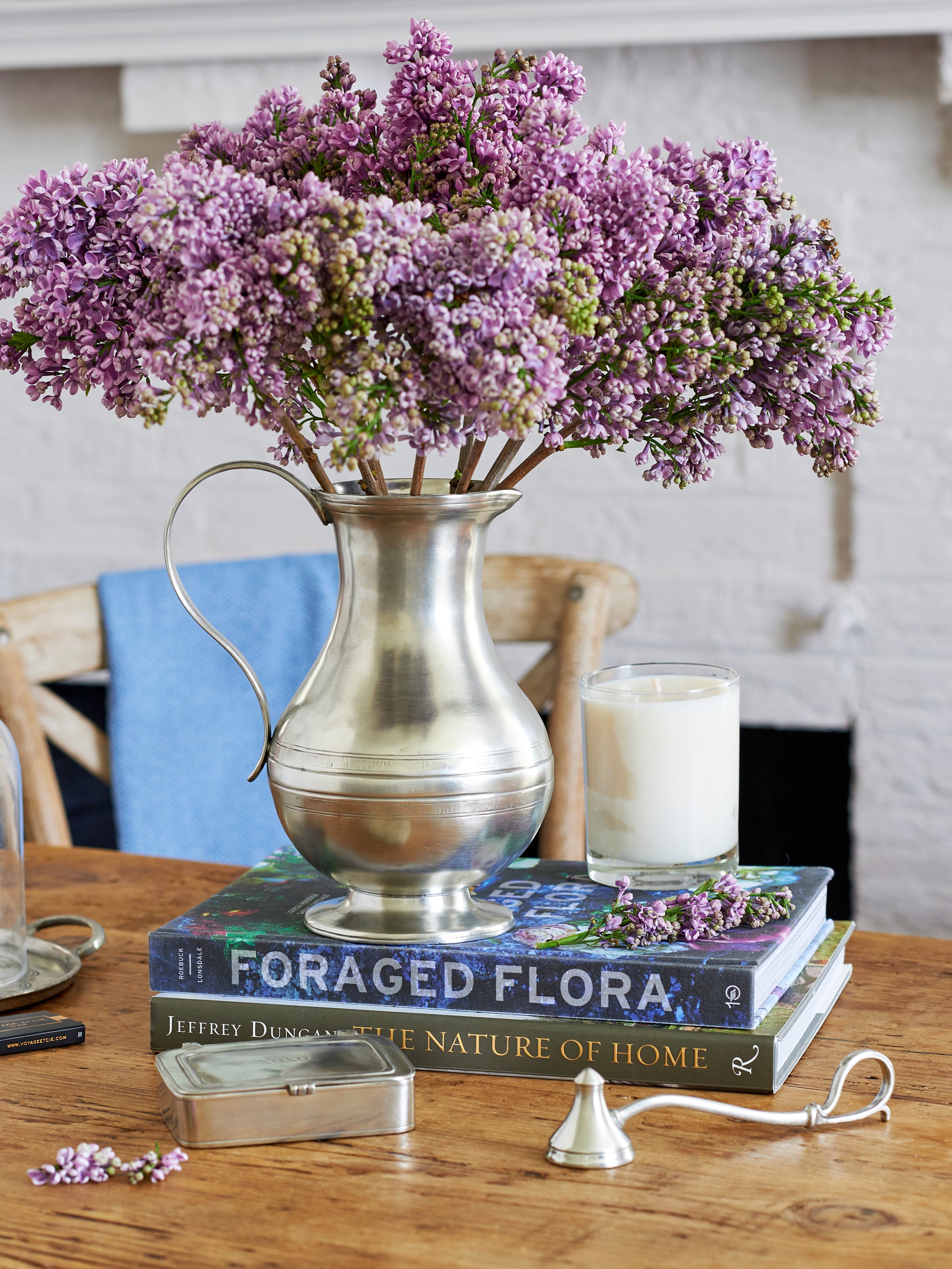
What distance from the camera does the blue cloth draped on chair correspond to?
1.37 m

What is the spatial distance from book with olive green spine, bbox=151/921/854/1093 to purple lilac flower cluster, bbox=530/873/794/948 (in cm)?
4

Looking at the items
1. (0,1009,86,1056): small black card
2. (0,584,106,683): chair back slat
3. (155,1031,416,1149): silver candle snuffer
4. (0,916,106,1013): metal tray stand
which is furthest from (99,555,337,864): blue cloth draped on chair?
(155,1031,416,1149): silver candle snuffer

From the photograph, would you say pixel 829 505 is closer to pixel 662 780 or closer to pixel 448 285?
pixel 662 780

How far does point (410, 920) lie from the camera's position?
70 centimetres

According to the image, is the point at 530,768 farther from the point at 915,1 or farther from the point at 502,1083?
the point at 915,1

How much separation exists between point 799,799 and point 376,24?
3.72ft

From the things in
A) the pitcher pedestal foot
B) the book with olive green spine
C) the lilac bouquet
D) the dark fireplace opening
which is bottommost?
the dark fireplace opening

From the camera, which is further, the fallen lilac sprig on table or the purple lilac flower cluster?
the purple lilac flower cluster

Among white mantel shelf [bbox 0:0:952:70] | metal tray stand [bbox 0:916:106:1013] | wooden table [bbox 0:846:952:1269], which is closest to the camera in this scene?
wooden table [bbox 0:846:952:1269]

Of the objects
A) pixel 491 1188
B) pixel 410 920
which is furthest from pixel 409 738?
pixel 491 1188

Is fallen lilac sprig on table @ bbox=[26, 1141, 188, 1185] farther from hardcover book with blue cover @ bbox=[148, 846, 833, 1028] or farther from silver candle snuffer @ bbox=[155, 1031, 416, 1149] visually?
hardcover book with blue cover @ bbox=[148, 846, 833, 1028]

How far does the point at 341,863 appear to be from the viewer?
2.27 feet

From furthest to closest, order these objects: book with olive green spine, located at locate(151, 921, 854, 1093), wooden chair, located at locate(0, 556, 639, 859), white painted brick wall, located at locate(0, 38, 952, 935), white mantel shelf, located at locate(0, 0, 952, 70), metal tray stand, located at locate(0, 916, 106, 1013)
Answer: white painted brick wall, located at locate(0, 38, 952, 935) → white mantel shelf, located at locate(0, 0, 952, 70) → wooden chair, located at locate(0, 556, 639, 859) → metal tray stand, located at locate(0, 916, 106, 1013) → book with olive green spine, located at locate(151, 921, 854, 1093)

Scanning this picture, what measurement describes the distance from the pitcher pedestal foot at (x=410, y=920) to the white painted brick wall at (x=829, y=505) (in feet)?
3.93
